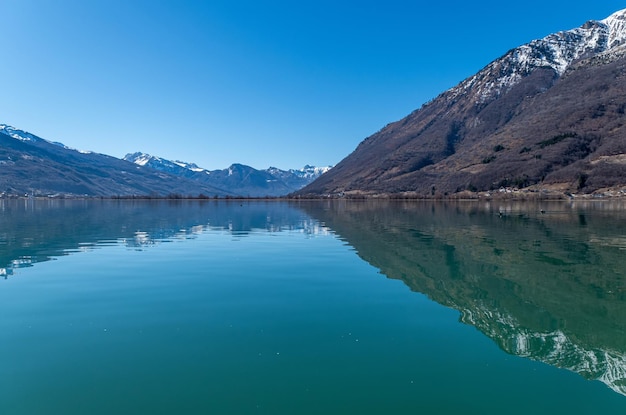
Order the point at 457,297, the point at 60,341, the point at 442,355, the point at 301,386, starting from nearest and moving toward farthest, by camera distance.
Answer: the point at 301,386 < the point at 442,355 < the point at 60,341 < the point at 457,297

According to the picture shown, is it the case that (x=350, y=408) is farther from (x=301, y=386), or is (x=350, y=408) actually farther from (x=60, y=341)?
(x=60, y=341)

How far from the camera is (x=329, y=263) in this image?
34781 millimetres

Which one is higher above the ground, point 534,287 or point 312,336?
point 312,336

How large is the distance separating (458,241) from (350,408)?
41510 millimetres

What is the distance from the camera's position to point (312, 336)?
1622cm

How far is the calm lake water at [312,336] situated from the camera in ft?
37.4

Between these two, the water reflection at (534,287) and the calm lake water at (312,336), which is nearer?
the calm lake water at (312,336)

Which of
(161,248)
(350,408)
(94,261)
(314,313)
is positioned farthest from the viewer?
(161,248)

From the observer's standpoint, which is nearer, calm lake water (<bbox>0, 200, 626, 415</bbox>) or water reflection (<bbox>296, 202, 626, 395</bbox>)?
calm lake water (<bbox>0, 200, 626, 415</bbox>)

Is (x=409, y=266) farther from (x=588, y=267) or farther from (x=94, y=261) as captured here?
(x=94, y=261)

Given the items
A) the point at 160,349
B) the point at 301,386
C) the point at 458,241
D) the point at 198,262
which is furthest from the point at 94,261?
the point at 458,241

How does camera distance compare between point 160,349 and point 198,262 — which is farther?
point 198,262

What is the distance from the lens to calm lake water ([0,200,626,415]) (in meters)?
11.4

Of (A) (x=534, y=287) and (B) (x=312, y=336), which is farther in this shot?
(A) (x=534, y=287)
